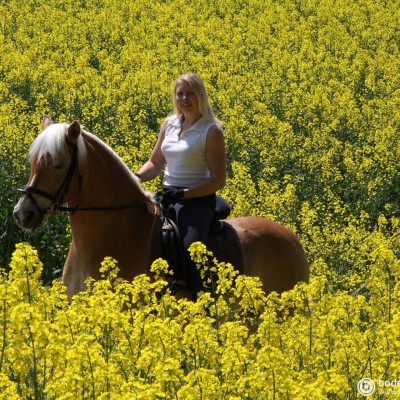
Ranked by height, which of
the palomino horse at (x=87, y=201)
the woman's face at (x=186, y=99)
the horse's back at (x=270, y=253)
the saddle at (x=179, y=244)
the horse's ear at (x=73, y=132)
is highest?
the woman's face at (x=186, y=99)

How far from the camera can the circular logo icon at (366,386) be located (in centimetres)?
505

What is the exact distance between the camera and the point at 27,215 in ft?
22.8

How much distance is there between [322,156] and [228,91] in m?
3.80

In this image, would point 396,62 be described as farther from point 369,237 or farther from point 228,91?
point 369,237

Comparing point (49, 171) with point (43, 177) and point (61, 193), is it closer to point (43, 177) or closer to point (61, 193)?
point (43, 177)

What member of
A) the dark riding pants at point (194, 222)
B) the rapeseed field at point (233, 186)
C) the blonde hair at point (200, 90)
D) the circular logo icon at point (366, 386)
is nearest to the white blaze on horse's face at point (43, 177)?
the rapeseed field at point (233, 186)

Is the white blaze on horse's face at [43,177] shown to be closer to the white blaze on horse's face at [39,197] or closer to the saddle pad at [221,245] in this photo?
the white blaze on horse's face at [39,197]

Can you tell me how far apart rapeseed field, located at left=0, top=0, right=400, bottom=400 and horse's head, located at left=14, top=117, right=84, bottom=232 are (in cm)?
55

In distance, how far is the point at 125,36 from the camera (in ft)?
77.9

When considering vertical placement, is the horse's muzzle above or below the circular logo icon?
above

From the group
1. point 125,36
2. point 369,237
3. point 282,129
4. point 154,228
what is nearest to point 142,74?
point 282,129

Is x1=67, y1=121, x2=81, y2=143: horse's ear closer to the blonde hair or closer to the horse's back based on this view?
the blonde hair

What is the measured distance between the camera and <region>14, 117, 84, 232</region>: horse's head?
701cm

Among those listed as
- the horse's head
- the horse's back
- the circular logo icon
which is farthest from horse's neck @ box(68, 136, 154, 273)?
the circular logo icon
